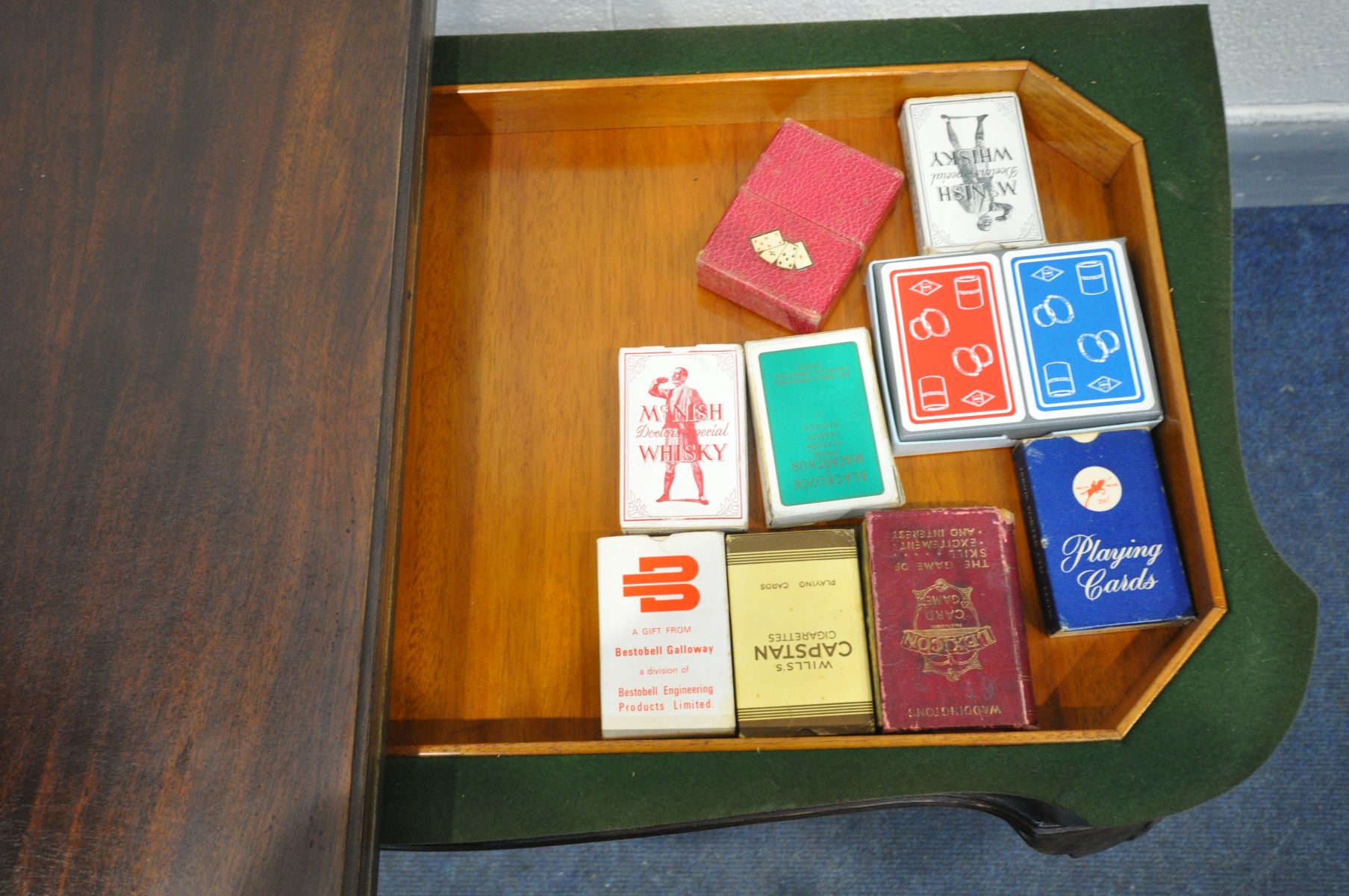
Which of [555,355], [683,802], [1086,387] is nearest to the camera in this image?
[683,802]

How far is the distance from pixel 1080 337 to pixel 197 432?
1.11 metres

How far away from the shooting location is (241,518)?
2.79ft

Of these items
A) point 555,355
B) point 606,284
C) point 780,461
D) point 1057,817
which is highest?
point 606,284

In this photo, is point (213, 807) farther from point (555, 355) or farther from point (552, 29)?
point (552, 29)

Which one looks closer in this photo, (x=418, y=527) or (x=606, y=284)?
(x=418, y=527)

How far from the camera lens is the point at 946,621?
3.84 ft

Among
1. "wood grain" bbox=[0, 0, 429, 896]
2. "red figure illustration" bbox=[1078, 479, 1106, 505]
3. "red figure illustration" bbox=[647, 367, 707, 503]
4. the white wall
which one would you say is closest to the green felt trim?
"red figure illustration" bbox=[1078, 479, 1106, 505]

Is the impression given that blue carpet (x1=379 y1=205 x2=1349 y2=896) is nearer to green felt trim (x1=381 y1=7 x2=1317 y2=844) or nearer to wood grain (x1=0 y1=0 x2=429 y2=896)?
green felt trim (x1=381 y1=7 x2=1317 y2=844)

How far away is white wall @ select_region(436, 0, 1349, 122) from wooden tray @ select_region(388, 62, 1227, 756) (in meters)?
0.23

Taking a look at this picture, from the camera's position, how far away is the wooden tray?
1.23 metres

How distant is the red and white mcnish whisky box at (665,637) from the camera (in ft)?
3.86

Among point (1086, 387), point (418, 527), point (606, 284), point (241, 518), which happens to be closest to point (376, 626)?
point (241, 518)

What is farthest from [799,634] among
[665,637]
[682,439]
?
[682,439]

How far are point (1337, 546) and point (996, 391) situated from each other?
4.27ft
